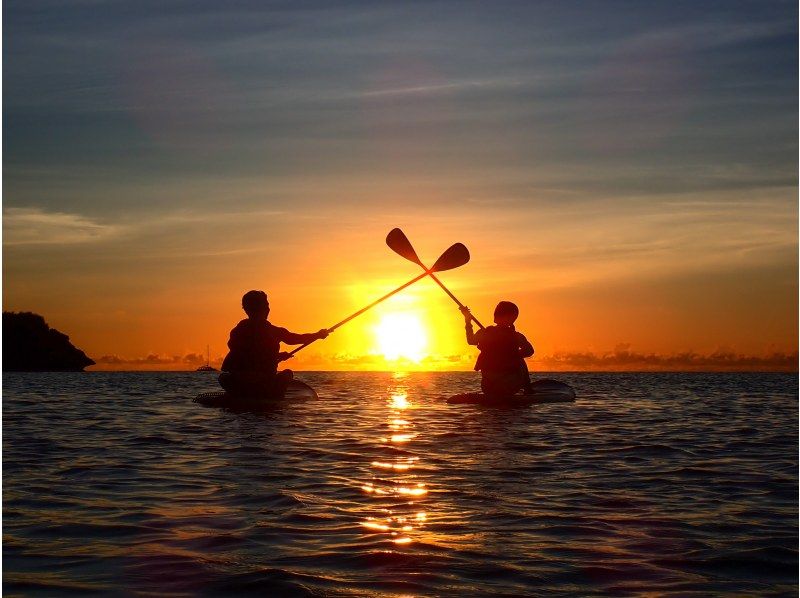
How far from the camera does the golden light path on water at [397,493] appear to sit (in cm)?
704

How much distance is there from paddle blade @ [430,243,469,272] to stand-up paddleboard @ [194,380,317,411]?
5065 millimetres

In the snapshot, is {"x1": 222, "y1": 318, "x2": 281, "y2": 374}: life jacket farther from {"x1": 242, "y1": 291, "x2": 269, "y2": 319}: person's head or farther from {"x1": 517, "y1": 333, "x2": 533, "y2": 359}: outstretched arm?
{"x1": 517, "y1": 333, "x2": 533, "y2": 359}: outstretched arm

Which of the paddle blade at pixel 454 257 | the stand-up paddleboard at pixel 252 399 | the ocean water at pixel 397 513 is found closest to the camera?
the ocean water at pixel 397 513

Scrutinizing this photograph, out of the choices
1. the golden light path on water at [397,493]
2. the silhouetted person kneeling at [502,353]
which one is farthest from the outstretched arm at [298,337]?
the golden light path on water at [397,493]

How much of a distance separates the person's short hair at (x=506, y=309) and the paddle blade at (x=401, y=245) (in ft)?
13.9

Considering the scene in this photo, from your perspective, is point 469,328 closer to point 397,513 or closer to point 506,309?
point 506,309

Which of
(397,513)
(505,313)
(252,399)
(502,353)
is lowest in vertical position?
(397,513)

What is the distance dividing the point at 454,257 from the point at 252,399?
22.9 feet

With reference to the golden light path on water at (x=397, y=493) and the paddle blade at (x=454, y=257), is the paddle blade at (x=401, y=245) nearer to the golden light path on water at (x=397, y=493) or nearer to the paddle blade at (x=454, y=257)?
the paddle blade at (x=454, y=257)

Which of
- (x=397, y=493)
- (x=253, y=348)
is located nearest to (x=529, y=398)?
(x=253, y=348)

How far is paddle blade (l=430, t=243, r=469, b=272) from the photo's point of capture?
77.2ft

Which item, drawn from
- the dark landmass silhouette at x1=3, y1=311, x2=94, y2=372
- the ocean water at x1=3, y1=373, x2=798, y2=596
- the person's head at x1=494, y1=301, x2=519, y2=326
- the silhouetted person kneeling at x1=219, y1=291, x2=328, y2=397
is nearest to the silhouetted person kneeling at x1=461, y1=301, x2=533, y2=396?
the person's head at x1=494, y1=301, x2=519, y2=326

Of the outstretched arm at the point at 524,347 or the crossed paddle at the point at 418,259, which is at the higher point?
the crossed paddle at the point at 418,259

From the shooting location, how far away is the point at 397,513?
7.65 meters
